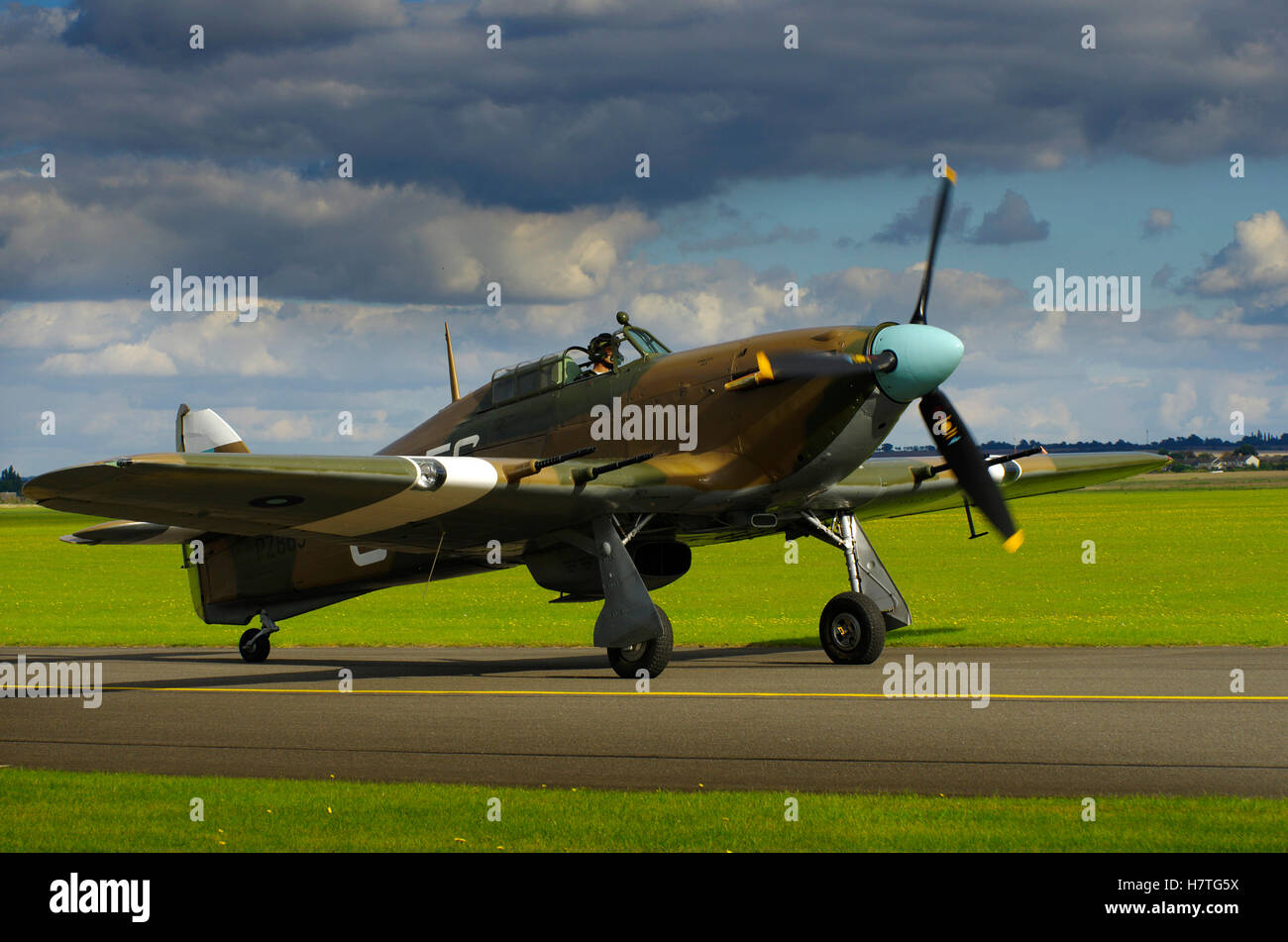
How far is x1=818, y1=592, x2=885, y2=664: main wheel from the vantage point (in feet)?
59.0

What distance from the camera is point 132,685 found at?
1814cm

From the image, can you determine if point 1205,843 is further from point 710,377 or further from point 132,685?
point 132,685

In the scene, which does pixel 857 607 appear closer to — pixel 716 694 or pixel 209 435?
pixel 716 694

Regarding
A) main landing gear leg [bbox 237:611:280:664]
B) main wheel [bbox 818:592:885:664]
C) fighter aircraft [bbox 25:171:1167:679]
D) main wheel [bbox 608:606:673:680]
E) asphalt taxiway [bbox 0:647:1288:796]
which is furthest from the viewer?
main landing gear leg [bbox 237:611:280:664]

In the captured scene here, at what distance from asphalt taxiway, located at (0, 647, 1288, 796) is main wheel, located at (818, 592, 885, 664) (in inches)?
11.5

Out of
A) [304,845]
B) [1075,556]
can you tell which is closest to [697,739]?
[304,845]

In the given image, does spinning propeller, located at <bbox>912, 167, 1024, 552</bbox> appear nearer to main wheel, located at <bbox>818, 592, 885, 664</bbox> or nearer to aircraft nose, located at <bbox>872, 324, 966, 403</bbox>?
aircraft nose, located at <bbox>872, 324, 966, 403</bbox>

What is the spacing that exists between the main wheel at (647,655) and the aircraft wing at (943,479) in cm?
347

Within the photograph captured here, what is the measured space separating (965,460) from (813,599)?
16.3 m

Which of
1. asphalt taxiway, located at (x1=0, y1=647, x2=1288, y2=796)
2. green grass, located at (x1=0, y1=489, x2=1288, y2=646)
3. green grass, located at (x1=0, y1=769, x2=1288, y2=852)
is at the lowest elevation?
green grass, located at (x1=0, y1=769, x2=1288, y2=852)

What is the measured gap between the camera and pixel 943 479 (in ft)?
Answer: 69.1

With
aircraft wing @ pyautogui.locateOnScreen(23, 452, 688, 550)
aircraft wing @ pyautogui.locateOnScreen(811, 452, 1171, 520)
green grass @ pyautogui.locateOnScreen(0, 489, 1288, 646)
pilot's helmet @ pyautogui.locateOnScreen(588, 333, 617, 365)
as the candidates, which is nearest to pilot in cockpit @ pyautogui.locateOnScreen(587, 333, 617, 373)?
pilot's helmet @ pyautogui.locateOnScreen(588, 333, 617, 365)

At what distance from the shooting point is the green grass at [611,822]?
7.56 m

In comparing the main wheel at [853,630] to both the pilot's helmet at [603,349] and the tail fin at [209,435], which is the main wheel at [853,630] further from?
the tail fin at [209,435]
